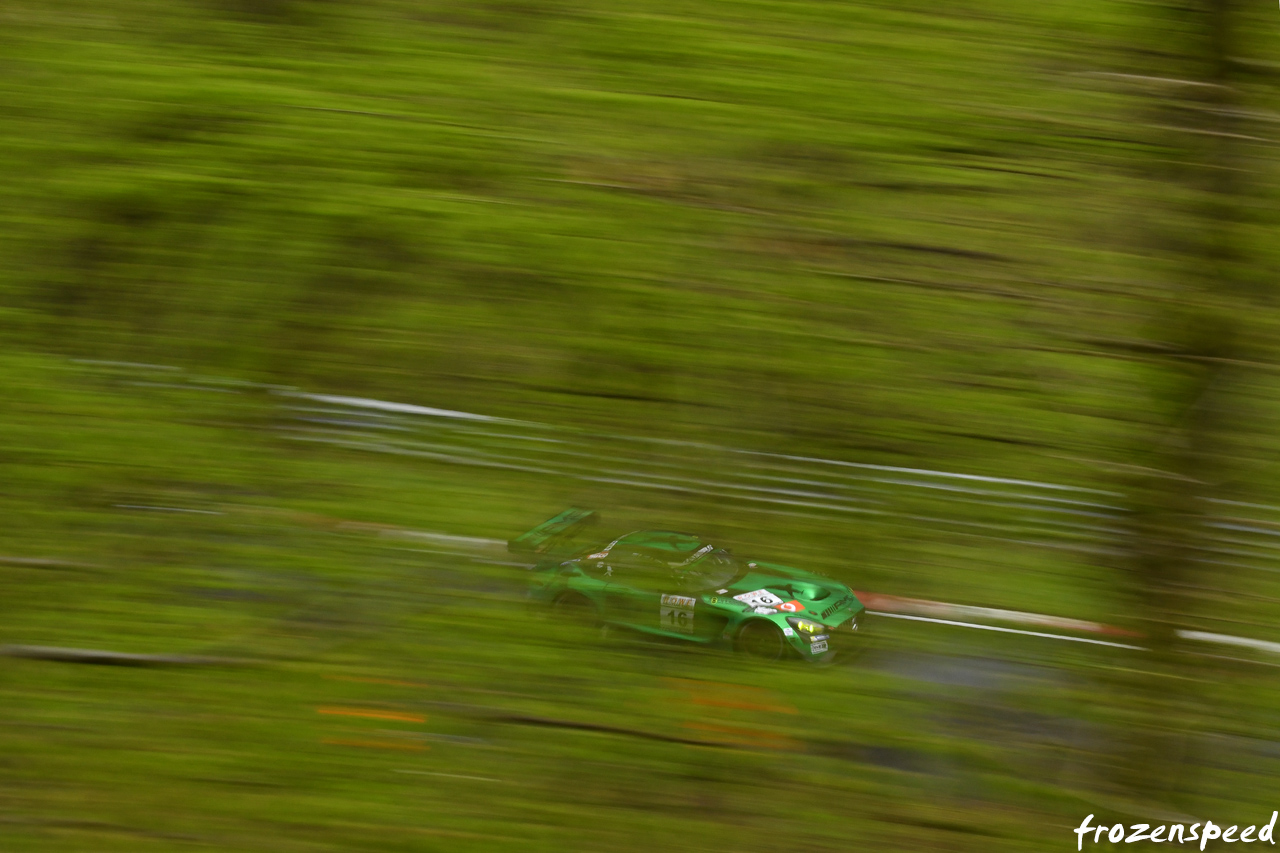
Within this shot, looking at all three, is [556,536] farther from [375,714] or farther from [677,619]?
[375,714]

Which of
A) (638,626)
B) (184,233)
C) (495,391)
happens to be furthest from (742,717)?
(184,233)

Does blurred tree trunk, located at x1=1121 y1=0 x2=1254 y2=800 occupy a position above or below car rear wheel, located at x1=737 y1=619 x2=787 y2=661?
above

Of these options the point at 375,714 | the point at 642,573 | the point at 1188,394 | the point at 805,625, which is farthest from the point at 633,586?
the point at 1188,394

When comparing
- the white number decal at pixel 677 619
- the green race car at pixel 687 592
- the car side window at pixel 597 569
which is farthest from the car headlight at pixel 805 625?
the car side window at pixel 597 569

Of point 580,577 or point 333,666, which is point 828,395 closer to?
point 580,577

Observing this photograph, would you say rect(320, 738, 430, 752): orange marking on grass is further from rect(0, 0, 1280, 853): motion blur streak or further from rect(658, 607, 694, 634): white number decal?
rect(658, 607, 694, 634): white number decal

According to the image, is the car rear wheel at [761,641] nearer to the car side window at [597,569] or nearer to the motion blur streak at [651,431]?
the motion blur streak at [651,431]

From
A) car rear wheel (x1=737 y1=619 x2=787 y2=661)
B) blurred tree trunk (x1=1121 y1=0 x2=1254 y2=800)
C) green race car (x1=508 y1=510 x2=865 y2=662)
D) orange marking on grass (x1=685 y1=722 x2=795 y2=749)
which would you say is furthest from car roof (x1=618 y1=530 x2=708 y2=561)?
blurred tree trunk (x1=1121 y1=0 x2=1254 y2=800)

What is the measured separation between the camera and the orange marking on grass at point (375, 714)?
136 centimetres

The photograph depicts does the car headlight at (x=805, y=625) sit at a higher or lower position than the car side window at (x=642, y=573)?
lower

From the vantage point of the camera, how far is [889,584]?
1354mm

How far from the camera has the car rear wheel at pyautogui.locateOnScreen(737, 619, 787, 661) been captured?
1.33 meters

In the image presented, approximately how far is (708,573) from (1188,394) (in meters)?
0.64

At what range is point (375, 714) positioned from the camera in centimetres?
136
